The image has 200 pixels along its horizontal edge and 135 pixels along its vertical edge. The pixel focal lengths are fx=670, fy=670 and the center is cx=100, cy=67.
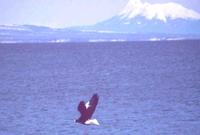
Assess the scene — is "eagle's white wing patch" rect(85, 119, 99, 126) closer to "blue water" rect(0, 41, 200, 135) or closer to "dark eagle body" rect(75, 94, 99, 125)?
"dark eagle body" rect(75, 94, 99, 125)

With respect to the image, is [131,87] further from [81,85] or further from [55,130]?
[55,130]

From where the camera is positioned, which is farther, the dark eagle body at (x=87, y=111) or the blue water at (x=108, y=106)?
the blue water at (x=108, y=106)

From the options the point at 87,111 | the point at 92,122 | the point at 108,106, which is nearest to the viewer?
the point at 92,122

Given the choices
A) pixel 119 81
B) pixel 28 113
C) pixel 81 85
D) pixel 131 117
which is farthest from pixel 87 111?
pixel 119 81

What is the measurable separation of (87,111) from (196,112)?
24.6 m

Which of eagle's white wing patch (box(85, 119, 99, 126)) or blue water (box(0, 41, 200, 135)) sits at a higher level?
eagle's white wing patch (box(85, 119, 99, 126))

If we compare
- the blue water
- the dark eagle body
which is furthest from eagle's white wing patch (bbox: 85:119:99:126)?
the blue water

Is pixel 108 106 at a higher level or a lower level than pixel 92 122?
lower

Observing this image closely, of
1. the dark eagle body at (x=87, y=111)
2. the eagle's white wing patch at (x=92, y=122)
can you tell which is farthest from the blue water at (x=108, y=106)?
the eagle's white wing patch at (x=92, y=122)

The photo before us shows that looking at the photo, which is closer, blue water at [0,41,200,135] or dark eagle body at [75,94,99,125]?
dark eagle body at [75,94,99,125]

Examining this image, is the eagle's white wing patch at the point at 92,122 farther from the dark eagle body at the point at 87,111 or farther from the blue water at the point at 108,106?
the blue water at the point at 108,106

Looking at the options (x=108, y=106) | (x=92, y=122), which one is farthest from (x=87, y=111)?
(x=108, y=106)

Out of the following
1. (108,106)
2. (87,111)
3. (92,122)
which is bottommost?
(108,106)

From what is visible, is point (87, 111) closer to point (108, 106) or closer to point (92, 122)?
point (92, 122)
